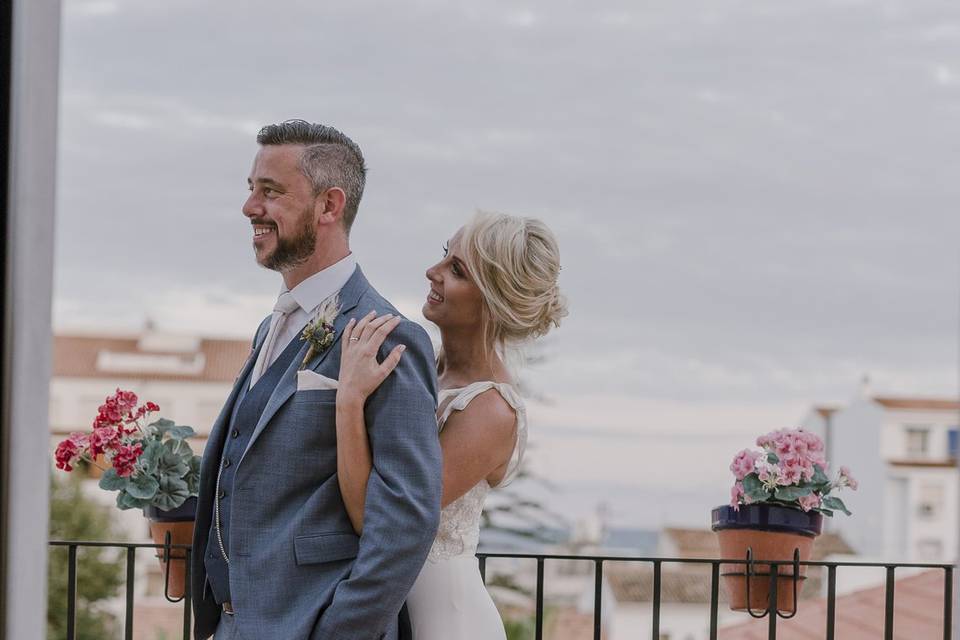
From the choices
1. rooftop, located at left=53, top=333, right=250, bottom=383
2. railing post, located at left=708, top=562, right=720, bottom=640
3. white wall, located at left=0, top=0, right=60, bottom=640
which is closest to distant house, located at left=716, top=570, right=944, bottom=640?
railing post, located at left=708, top=562, right=720, bottom=640

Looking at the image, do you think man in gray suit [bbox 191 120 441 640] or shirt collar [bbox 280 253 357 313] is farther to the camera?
shirt collar [bbox 280 253 357 313]

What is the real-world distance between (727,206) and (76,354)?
2725 cm

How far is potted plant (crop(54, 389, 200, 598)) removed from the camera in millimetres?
2578

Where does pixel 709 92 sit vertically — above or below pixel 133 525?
above

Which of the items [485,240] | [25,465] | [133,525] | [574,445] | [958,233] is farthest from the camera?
[574,445]

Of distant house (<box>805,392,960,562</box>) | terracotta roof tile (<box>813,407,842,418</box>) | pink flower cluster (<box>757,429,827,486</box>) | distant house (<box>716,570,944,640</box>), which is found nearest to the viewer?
pink flower cluster (<box>757,429,827,486</box>)

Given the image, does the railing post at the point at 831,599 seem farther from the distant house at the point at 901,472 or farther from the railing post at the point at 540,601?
the distant house at the point at 901,472

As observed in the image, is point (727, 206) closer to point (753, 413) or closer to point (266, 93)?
point (753, 413)

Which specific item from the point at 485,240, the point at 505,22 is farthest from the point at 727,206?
the point at 485,240

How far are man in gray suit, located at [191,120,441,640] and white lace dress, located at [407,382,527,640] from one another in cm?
18

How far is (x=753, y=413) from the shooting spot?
51.2m

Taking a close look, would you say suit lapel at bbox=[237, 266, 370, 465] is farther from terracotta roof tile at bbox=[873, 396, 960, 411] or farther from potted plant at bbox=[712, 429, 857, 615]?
terracotta roof tile at bbox=[873, 396, 960, 411]

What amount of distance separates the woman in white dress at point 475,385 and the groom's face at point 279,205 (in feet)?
1.16

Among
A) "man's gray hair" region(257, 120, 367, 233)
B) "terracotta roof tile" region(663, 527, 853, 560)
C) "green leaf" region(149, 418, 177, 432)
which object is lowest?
"terracotta roof tile" region(663, 527, 853, 560)
